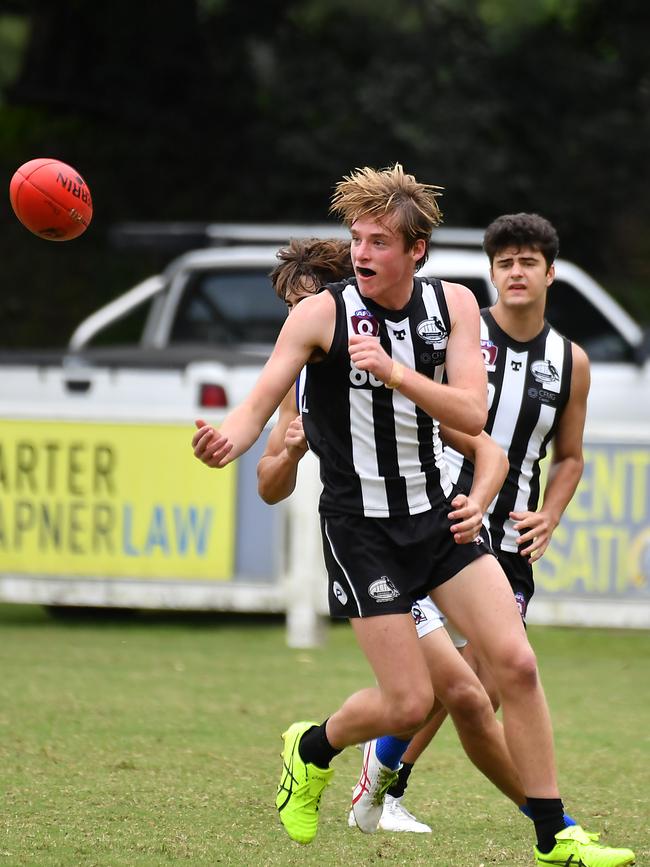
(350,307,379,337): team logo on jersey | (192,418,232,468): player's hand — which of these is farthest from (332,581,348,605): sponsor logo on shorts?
(350,307,379,337): team logo on jersey

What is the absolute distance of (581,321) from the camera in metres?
11.8

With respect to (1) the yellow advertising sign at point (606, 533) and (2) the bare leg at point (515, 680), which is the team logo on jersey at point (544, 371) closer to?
(2) the bare leg at point (515, 680)

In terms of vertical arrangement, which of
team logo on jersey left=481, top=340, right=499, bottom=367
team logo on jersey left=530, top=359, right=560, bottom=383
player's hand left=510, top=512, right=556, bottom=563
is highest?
team logo on jersey left=481, top=340, right=499, bottom=367

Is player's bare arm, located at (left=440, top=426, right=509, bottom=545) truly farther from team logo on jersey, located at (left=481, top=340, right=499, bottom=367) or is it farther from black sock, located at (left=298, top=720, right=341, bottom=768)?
black sock, located at (left=298, top=720, right=341, bottom=768)

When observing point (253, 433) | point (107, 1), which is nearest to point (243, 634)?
point (253, 433)

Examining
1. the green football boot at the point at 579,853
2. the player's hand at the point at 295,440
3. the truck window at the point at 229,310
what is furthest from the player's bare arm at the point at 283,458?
the truck window at the point at 229,310

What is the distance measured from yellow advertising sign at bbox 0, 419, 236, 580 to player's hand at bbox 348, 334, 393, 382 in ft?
17.5

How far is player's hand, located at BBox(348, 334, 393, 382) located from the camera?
172 inches

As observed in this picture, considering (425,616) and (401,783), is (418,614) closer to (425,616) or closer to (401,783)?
(425,616)

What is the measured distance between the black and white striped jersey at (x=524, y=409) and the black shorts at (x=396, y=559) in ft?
2.48

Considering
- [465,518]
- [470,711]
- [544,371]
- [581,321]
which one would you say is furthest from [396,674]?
[581,321]

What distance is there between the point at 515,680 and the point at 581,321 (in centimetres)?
756

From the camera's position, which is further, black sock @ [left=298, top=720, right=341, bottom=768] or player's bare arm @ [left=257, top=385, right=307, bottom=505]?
player's bare arm @ [left=257, top=385, right=307, bottom=505]

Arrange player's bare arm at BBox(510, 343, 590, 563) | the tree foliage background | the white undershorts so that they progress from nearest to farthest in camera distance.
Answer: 1. the white undershorts
2. player's bare arm at BBox(510, 343, 590, 563)
3. the tree foliage background
